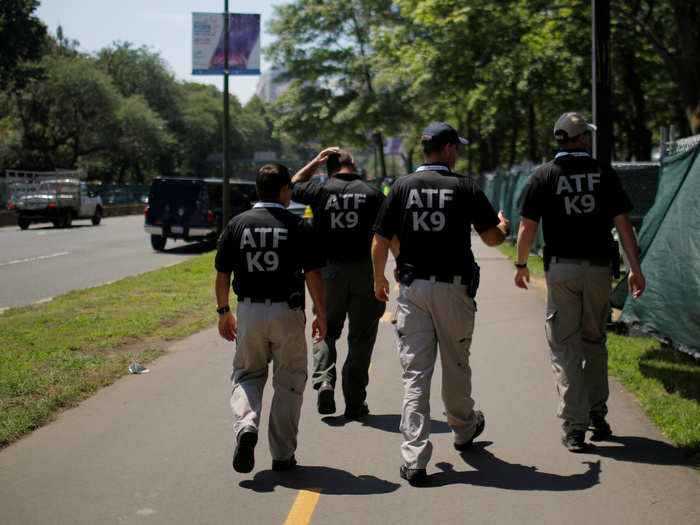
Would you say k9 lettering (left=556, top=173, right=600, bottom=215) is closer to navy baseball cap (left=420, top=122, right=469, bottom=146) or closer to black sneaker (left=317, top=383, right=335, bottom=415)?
navy baseball cap (left=420, top=122, right=469, bottom=146)

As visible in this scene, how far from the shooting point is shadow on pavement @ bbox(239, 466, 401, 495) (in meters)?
4.20

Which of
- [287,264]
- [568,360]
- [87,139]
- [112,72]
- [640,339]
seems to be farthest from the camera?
[112,72]

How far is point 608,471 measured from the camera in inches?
176

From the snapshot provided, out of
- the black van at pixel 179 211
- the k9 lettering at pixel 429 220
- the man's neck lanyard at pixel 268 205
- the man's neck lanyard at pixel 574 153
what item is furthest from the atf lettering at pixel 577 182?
the black van at pixel 179 211

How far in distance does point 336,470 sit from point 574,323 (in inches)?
70.0

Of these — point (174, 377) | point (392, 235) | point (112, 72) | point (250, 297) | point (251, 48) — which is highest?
point (112, 72)

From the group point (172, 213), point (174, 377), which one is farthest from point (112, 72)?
point (174, 377)

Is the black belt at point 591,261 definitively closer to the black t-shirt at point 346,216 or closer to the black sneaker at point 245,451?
the black t-shirt at point 346,216

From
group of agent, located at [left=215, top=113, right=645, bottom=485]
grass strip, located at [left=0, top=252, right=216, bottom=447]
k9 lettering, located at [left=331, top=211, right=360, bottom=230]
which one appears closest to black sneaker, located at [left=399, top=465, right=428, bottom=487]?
group of agent, located at [left=215, top=113, right=645, bottom=485]

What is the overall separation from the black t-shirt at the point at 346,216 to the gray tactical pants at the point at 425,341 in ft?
3.46

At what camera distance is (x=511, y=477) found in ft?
14.3

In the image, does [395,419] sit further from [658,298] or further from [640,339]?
[640,339]

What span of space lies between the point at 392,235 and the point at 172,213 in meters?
17.9

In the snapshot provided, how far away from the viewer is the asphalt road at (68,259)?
13867 mm
